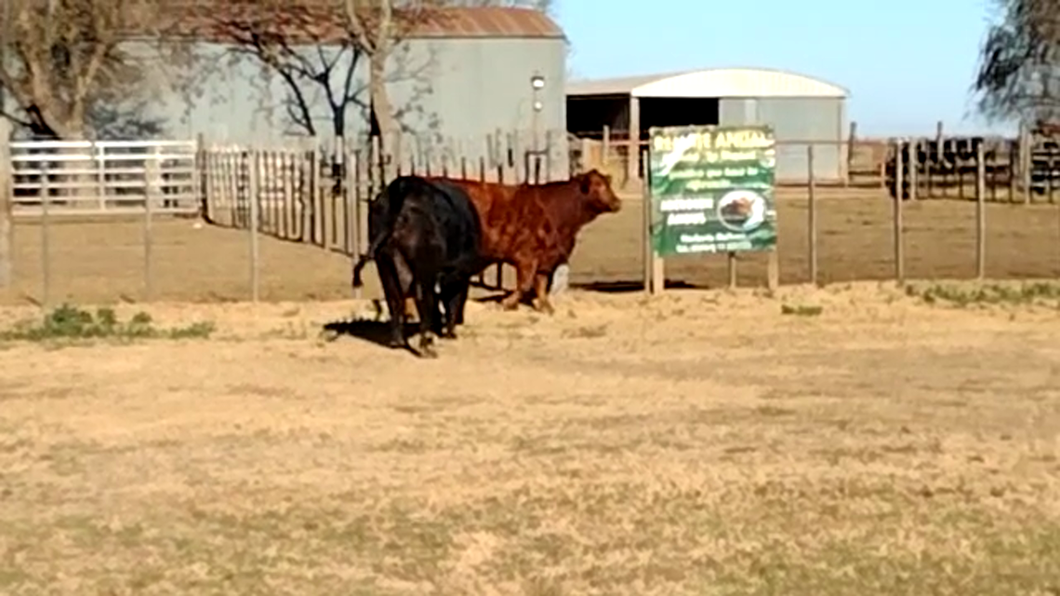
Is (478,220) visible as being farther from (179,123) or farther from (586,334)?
(179,123)

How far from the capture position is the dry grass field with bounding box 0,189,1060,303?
25.1 meters

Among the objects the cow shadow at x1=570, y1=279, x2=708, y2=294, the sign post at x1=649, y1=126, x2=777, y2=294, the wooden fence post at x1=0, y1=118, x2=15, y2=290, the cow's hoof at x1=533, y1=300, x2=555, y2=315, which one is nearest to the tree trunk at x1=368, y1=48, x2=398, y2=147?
the cow shadow at x1=570, y1=279, x2=708, y2=294

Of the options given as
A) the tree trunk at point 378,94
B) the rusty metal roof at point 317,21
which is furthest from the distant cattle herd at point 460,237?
the rusty metal roof at point 317,21

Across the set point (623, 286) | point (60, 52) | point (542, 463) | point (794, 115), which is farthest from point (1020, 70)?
point (542, 463)

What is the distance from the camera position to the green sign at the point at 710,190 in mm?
23406

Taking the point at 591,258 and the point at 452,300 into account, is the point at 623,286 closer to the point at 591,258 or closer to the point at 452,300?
the point at 591,258

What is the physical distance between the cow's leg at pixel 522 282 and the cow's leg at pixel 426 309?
12.3 ft

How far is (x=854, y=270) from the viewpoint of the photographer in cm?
2709

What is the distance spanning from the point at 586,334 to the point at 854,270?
8718 millimetres

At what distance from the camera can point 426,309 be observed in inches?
683

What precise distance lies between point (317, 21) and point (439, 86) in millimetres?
3833

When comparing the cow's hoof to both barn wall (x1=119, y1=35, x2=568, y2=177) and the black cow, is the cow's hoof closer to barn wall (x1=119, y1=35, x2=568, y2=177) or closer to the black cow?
the black cow

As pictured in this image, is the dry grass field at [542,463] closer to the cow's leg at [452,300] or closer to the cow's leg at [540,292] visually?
the cow's leg at [452,300]

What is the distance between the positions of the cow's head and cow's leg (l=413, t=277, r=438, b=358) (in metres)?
4.46
